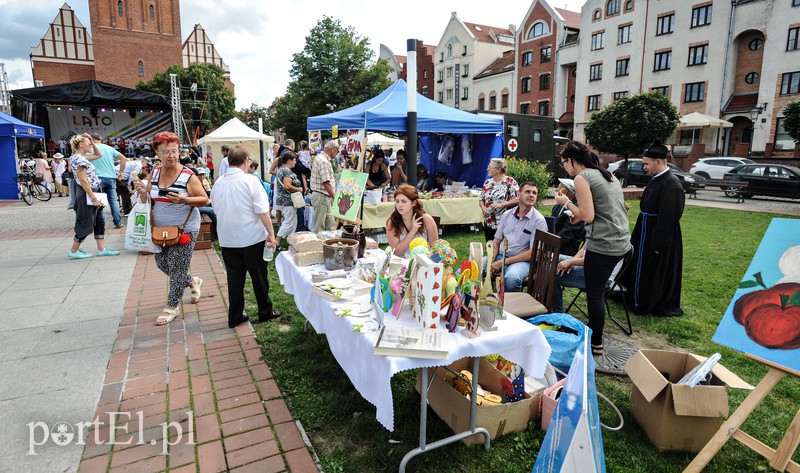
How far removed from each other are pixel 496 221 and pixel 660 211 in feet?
5.89

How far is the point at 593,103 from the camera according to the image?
1252 inches

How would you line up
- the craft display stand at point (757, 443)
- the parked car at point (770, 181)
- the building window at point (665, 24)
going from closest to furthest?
1. the craft display stand at point (757, 443)
2. the parked car at point (770, 181)
3. the building window at point (665, 24)

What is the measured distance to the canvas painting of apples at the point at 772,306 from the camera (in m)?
1.95

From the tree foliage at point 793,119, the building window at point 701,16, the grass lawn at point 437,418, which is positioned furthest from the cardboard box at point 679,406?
the building window at point 701,16

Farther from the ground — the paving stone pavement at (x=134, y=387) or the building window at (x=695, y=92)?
the building window at (x=695, y=92)

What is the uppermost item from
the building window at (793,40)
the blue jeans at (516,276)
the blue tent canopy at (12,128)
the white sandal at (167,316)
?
the building window at (793,40)

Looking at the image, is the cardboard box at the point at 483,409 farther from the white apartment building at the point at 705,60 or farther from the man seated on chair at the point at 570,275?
the white apartment building at the point at 705,60

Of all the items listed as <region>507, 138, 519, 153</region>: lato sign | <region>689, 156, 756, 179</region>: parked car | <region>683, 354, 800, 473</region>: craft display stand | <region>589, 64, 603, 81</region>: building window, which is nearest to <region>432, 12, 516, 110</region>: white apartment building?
<region>589, 64, 603, 81</region>: building window

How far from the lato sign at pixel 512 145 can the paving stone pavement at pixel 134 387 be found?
10.6 m

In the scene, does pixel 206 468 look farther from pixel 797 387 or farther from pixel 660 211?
pixel 660 211

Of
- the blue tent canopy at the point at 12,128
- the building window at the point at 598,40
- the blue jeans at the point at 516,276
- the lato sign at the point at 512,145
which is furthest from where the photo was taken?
the building window at the point at 598,40

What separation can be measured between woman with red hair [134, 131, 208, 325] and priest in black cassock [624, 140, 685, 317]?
13.7ft

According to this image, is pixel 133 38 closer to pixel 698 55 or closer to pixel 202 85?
pixel 202 85

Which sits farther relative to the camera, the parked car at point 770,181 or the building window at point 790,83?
the building window at point 790,83
